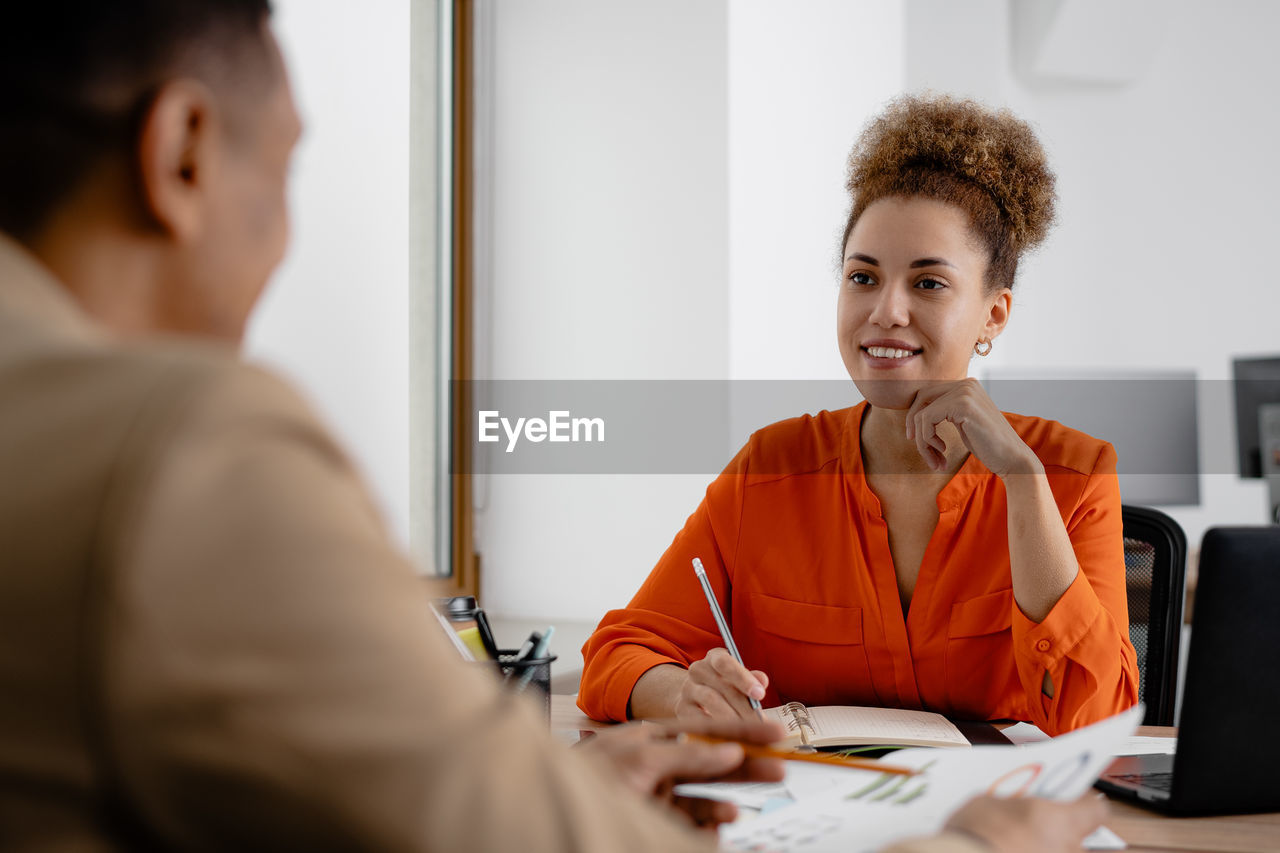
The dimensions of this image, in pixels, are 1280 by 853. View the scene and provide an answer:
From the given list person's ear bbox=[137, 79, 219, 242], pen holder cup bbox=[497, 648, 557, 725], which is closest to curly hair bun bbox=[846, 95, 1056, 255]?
pen holder cup bbox=[497, 648, 557, 725]

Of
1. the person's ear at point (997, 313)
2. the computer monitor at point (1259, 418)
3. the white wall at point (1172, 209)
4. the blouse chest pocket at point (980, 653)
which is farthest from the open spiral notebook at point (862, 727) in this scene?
the white wall at point (1172, 209)

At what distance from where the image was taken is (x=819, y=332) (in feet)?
10.5

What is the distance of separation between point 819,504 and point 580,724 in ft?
1.64

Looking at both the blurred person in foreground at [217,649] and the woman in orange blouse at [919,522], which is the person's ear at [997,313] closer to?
the woman in orange blouse at [919,522]

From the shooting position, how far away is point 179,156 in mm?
459

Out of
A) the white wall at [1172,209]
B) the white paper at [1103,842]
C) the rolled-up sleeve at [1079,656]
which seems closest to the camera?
the white paper at [1103,842]

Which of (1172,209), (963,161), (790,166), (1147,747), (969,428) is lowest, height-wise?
(1147,747)

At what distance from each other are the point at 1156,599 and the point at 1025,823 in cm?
117

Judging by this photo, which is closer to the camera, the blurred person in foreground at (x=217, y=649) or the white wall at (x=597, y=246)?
the blurred person in foreground at (x=217, y=649)

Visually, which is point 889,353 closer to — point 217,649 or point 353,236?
point 217,649

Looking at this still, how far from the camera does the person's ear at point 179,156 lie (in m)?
0.45

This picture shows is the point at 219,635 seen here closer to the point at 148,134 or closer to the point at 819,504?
the point at 148,134

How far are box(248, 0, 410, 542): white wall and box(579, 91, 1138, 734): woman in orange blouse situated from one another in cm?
110

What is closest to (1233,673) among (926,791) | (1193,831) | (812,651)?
(1193,831)
